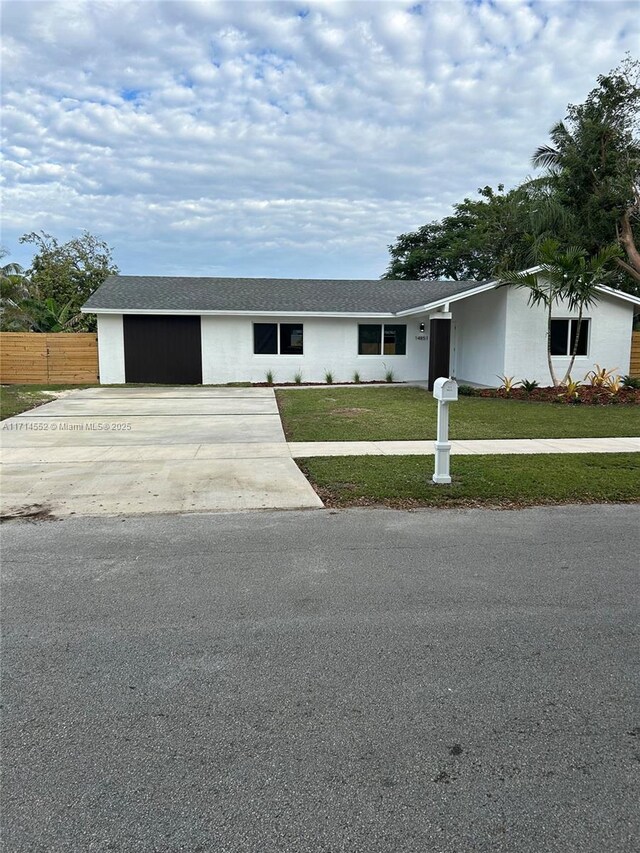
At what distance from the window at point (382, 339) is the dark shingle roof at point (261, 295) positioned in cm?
81

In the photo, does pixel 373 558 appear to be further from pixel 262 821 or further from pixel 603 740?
pixel 262 821

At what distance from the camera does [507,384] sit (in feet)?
57.3

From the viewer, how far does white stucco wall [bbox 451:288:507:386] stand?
19266 mm

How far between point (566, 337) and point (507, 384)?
3630 mm

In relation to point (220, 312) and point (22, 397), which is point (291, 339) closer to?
point (220, 312)

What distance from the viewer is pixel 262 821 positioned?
2166 millimetres

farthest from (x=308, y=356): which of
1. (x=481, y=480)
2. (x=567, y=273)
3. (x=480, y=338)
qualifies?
(x=481, y=480)

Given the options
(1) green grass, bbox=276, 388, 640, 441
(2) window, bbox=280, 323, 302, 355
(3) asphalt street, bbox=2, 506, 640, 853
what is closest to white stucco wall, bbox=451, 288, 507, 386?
(1) green grass, bbox=276, 388, 640, 441

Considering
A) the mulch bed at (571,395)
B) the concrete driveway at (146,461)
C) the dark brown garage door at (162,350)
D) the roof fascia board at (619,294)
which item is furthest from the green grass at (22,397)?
the roof fascia board at (619,294)

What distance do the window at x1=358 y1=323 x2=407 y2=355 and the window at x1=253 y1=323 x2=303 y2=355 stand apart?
8.27 feet

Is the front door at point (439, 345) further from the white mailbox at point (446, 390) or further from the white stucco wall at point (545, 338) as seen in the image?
the white mailbox at point (446, 390)

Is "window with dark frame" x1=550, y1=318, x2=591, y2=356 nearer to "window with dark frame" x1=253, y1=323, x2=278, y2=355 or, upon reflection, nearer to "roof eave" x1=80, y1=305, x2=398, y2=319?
"roof eave" x1=80, y1=305, x2=398, y2=319

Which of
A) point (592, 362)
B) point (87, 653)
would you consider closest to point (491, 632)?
point (87, 653)

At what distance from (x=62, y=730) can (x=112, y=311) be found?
20.2 m
